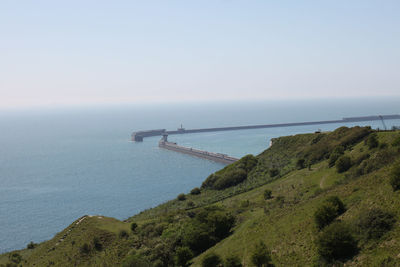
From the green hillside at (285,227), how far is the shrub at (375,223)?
2.2 inches

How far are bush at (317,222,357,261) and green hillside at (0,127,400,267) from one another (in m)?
0.06

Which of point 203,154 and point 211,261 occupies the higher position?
point 211,261

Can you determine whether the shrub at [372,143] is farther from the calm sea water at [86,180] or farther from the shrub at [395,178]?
the calm sea water at [86,180]

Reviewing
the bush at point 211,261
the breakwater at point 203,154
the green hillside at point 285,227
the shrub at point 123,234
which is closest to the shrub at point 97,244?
the green hillside at point 285,227

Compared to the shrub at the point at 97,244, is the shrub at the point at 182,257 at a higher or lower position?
higher

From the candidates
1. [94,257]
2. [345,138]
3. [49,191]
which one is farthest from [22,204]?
[345,138]

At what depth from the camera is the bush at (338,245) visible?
63.1 ft

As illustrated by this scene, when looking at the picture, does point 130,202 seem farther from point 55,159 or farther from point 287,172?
point 55,159

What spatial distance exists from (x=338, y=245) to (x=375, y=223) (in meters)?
2.83

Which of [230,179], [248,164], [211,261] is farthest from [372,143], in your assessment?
[248,164]

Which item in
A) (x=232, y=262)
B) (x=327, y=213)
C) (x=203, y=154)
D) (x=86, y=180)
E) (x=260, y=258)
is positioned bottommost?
(x=86, y=180)

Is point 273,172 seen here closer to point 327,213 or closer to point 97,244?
point 97,244

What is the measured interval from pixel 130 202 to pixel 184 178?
26742 millimetres

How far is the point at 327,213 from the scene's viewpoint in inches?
918
